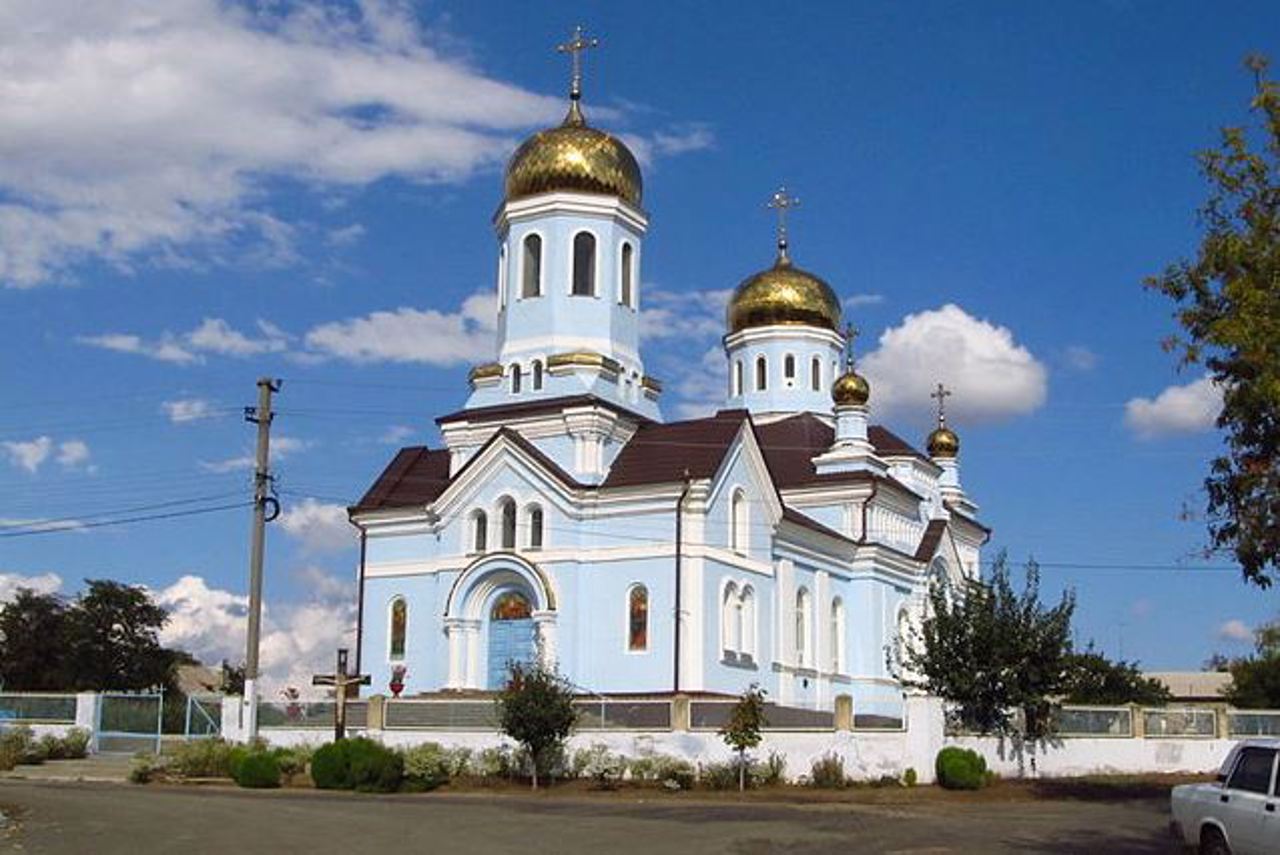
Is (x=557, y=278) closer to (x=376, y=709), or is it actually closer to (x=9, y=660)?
(x=376, y=709)

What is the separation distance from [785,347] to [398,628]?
58.6ft

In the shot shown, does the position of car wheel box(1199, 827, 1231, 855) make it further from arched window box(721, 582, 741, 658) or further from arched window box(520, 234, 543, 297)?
arched window box(520, 234, 543, 297)

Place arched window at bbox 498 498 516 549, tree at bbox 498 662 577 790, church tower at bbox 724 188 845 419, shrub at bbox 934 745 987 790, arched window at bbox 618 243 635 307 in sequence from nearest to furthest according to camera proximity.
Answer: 1. tree at bbox 498 662 577 790
2. shrub at bbox 934 745 987 790
3. arched window at bbox 498 498 516 549
4. arched window at bbox 618 243 635 307
5. church tower at bbox 724 188 845 419

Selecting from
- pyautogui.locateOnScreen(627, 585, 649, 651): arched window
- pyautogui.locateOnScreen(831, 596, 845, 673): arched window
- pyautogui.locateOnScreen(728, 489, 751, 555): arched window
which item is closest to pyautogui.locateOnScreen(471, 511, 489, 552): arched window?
pyautogui.locateOnScreen(627, 585, 649, 651): arched window

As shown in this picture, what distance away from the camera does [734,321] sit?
50625 millimetres

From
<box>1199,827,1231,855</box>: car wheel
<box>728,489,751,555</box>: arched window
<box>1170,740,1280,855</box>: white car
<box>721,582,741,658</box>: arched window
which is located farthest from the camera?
<box>728,489,751,555</box>: arched window

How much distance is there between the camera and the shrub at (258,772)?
26.0 metres

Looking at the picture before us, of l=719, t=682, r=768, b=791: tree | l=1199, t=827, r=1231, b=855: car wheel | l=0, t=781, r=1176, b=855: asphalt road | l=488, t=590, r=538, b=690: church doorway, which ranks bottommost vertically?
l=0, t=781, r=1176, b=855: asphalt road

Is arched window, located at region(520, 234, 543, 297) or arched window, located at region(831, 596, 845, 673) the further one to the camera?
arched window, located at region(831, 596, 845, 673)

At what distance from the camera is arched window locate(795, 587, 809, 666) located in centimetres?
3894

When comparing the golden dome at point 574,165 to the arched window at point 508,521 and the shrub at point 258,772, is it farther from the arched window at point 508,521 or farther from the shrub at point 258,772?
the shrub at point 258,772

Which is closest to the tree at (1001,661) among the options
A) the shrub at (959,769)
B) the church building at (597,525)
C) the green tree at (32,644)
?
the shrub at (959,769)

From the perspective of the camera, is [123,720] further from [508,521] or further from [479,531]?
[508,521]

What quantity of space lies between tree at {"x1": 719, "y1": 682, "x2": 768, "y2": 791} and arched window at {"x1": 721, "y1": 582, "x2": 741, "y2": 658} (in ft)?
28.1
